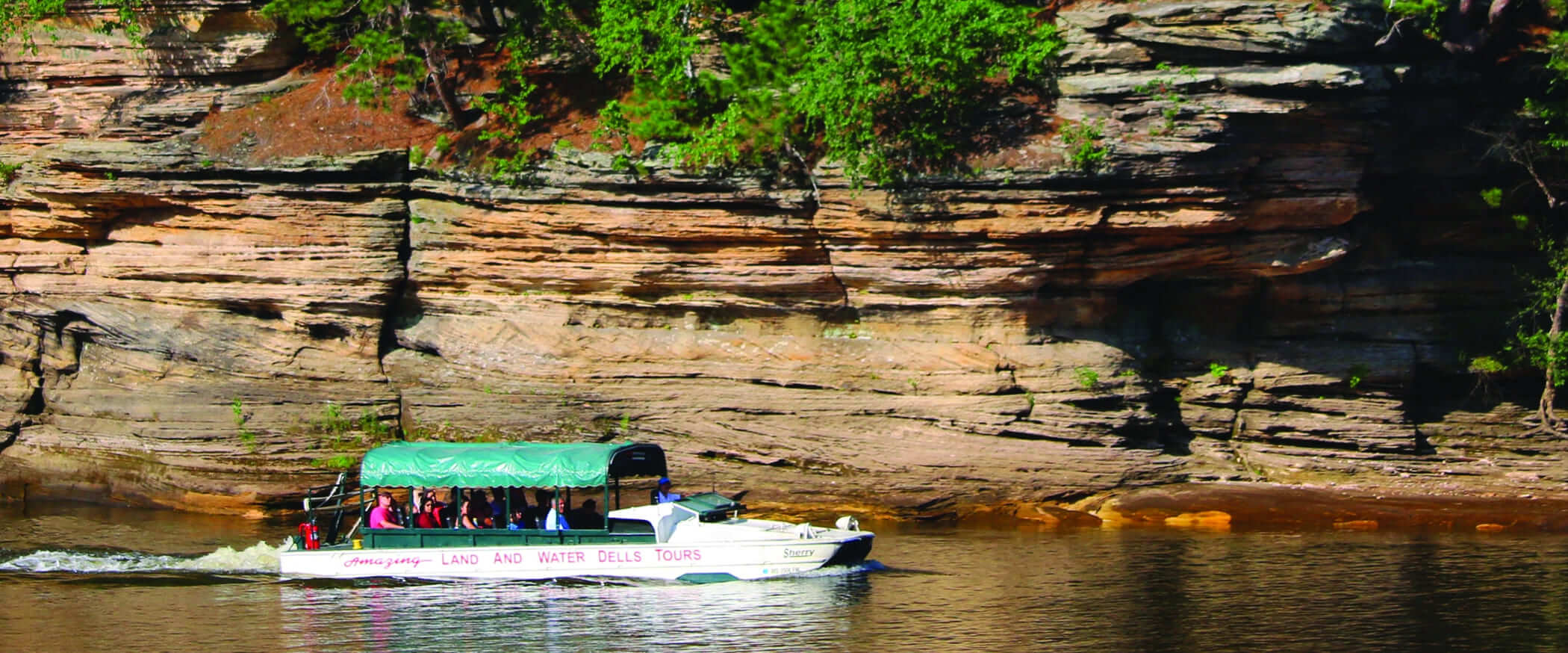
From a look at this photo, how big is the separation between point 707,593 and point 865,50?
10.3 m

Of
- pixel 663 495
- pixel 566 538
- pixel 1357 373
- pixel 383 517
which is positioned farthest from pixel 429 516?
pixel 1357 373

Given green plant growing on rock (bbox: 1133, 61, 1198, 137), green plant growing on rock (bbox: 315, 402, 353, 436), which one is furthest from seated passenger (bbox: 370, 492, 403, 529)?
green plant growing on rock (bbox: 1133, 61, 1198, 137)

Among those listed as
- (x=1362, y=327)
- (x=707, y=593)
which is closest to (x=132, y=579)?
(x=707, y=593)

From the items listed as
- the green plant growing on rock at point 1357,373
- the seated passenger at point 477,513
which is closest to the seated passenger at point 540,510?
the seated passenger at point 477,513

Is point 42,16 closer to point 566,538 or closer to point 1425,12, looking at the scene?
point 566,538

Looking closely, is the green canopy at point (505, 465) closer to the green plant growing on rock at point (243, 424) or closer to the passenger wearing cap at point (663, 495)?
the passenger wearing cap at point (663, 495)

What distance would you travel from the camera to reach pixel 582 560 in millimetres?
19484

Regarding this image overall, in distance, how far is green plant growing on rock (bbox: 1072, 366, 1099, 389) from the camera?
952 inches

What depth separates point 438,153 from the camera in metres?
27.7

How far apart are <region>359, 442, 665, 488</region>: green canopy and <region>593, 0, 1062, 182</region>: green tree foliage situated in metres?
7.05

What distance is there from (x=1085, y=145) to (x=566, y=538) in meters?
10.3

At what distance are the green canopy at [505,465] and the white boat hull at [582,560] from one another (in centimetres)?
92

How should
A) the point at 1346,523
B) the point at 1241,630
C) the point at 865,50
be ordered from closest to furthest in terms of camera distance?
1. the point at 1241,630
2. the point at 1346,523
3. the point at 865,50

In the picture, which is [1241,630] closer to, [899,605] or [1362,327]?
[899,605]
